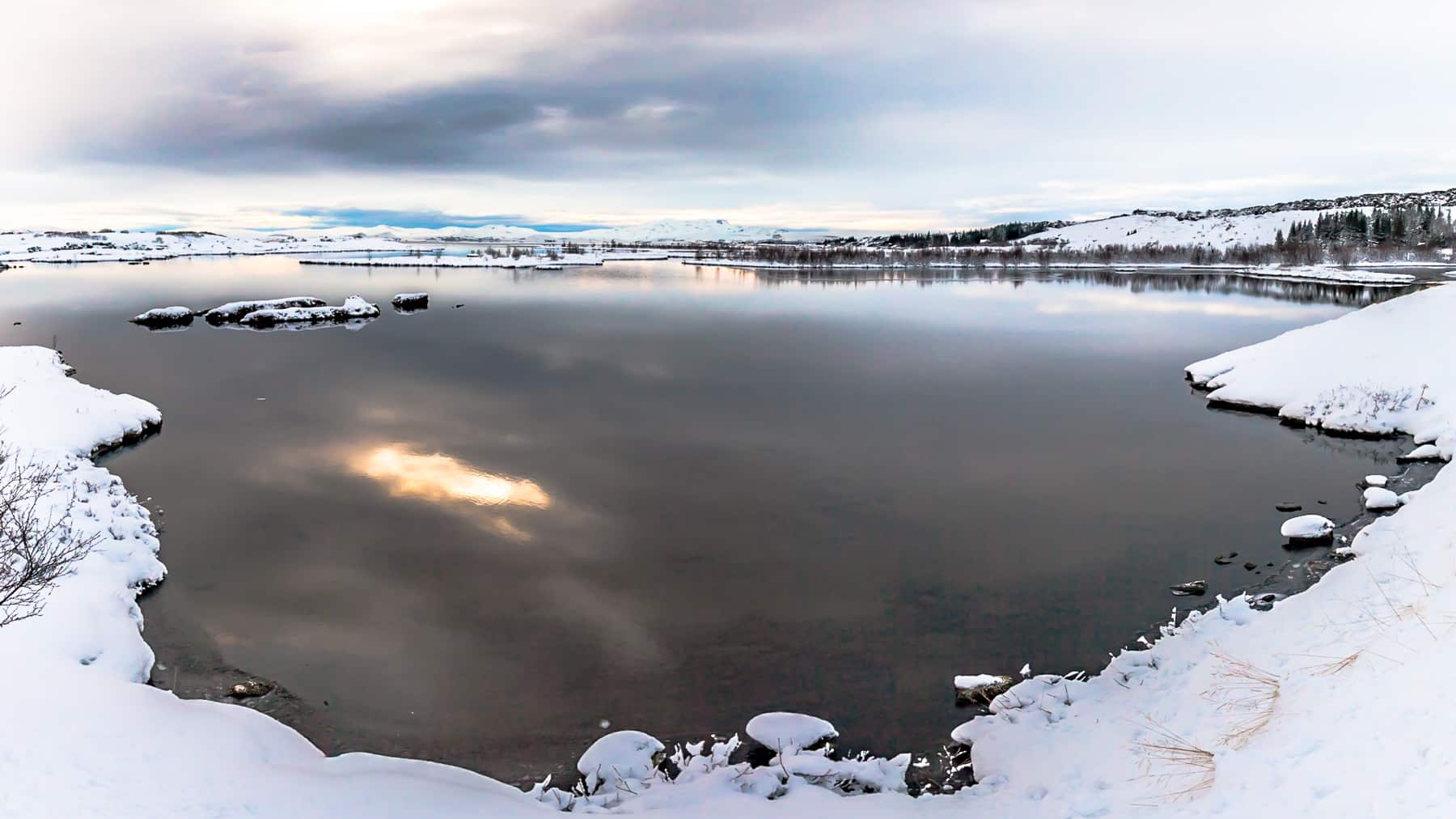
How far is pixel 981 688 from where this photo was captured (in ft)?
29.9

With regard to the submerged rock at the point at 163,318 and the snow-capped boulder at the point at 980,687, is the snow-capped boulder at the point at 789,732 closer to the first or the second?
the snow-capped boulder at the point at 980,687

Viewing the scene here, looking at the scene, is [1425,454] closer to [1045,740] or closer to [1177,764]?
[1045,740]

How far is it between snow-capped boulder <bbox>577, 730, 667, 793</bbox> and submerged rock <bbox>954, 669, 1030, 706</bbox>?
3553mm

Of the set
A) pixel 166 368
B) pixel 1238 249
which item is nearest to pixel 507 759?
pixel 166 368

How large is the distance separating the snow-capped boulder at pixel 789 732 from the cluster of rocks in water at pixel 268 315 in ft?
149

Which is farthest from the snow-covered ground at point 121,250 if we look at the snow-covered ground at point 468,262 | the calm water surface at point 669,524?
the calm water surface at point 669,524

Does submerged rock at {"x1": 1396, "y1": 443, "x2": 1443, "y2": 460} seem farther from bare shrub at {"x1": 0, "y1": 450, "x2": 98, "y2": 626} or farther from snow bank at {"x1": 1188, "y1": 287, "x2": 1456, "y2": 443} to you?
bare shrub at {"x1": 0, "y1": 450, "x2": 98, "y2": 626}

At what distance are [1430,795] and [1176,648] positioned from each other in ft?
15.9

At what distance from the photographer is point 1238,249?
12781cm

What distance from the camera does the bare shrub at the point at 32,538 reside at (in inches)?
307

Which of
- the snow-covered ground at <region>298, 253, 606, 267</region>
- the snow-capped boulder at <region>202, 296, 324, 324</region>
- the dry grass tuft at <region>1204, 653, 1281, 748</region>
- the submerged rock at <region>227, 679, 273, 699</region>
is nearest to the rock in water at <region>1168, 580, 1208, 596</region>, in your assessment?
the dry grass tuft at <region>1204, 653, 1281, 748</region>

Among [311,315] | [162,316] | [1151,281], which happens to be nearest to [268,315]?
[311,315]

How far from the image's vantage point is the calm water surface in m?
9.58

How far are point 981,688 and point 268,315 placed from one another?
47831 millimetres
